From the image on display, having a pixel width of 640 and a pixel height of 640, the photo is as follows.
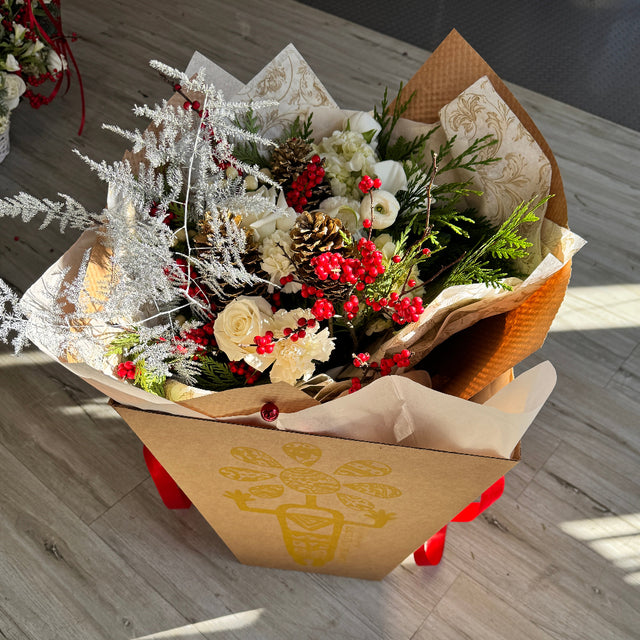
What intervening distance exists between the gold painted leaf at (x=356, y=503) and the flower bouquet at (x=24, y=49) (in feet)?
5.08

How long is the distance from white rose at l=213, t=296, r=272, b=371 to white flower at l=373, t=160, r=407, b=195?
27cm

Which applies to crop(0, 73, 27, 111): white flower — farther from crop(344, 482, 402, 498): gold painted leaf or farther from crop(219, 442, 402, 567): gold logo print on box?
crop(344, 482, 402, 498): gold painted leaf

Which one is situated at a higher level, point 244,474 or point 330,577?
point 244,474

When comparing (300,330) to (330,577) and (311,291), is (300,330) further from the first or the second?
(330,577)

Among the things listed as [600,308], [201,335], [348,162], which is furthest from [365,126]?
[600,308]

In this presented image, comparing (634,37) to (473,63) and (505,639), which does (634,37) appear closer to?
(473,63)

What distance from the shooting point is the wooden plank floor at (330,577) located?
A: 3.95ft

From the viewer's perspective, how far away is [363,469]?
753 mm

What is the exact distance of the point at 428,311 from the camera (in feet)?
2.31

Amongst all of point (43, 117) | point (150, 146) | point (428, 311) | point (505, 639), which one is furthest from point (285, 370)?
point (43, 117)

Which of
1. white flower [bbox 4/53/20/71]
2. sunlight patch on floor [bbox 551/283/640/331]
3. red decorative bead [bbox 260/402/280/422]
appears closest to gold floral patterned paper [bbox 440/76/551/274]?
red decorative bead [bbox 260/402/280/422]

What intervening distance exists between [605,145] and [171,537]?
1.90 m

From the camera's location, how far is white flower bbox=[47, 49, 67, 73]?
6.01 ft

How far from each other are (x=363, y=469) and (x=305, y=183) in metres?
0.39
